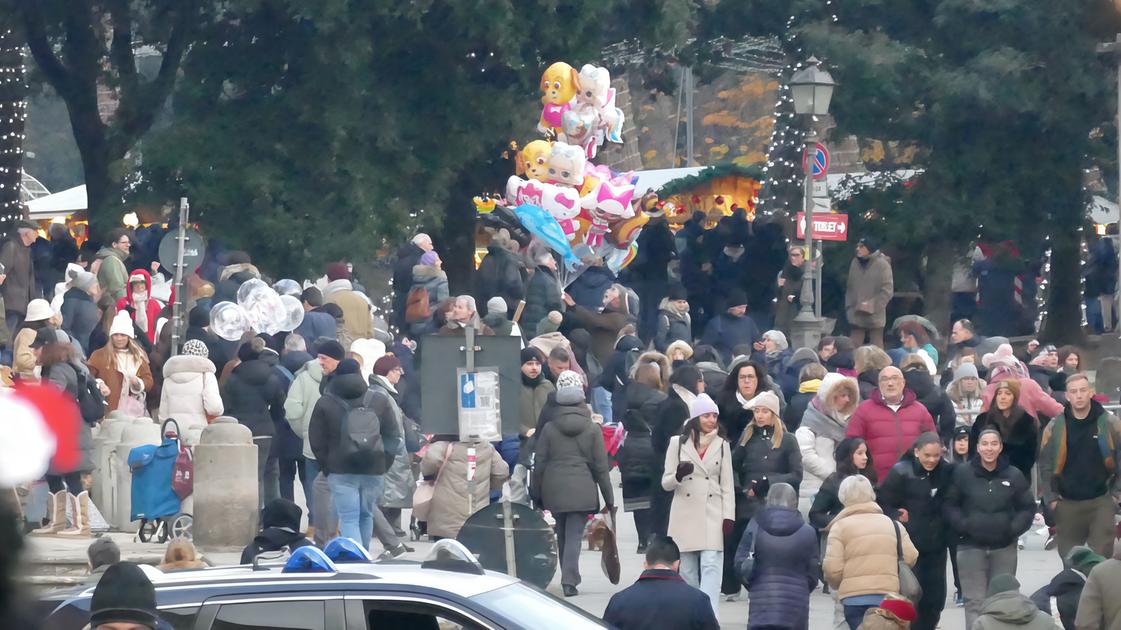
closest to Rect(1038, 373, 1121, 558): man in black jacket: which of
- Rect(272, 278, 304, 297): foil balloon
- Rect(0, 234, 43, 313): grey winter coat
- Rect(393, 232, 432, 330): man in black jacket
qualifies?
Rect(272, 278, 304, 297): foil balloon

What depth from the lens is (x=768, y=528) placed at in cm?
1045

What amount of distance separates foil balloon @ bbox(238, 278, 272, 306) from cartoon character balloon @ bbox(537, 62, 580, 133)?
618 centimetres

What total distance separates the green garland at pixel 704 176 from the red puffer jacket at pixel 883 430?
60.8 ft

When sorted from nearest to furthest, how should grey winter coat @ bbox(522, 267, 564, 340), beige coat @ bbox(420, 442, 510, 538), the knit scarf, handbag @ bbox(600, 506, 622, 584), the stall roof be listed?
the knit scarf, handbag @ bbox(600, 506, 622, 584), beige coat @ bbox(420, 442, 510, 538), grey winter coat @ bbox(522, 267, 564, 340), the stall roof

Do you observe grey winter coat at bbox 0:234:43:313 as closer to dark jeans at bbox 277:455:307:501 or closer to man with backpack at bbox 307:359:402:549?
dark jeans at bbox 277:455:307:501

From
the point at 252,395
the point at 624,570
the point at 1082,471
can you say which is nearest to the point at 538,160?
the point at 252,395

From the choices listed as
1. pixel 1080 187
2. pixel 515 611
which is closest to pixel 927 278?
pixel 1080 187

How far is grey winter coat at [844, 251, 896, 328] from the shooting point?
2353 centimetres

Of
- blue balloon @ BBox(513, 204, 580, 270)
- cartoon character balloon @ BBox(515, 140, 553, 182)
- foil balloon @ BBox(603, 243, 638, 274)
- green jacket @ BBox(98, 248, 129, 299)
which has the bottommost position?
green jacket @ BBox(98, 248, 129, 299)

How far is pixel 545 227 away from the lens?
72.3 feet

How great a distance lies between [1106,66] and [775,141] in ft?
21.5

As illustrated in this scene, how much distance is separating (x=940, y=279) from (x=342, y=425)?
15810mm

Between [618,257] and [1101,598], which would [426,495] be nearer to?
Result: [1101,598]

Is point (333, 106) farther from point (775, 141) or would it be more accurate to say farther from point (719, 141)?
point (719, 141)
